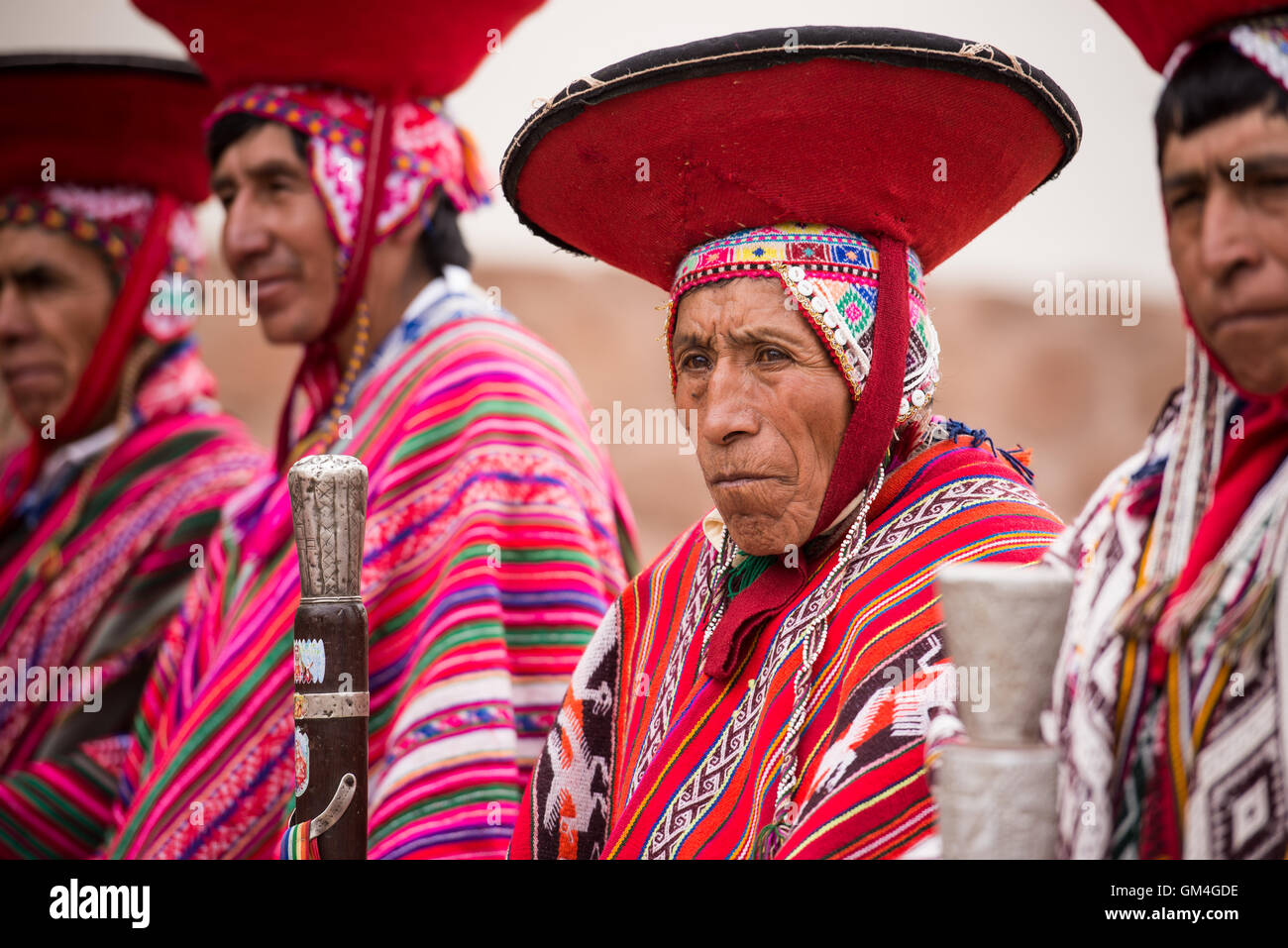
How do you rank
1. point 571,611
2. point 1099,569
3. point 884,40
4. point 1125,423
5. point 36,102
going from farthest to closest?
1. point 1125,423
2. point 36,102
3. point 571,611
4. point 884,40
5. point 1099,569

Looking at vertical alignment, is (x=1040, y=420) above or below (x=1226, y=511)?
above

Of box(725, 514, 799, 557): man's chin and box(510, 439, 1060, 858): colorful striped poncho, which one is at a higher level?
box(725, 514, 799, 557): man's chin

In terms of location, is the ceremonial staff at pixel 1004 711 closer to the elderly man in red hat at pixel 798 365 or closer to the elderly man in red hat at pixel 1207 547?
the elderly man in red hat at pixel 1207 547

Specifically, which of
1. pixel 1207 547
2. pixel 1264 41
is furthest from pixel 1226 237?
pixel 1207 547

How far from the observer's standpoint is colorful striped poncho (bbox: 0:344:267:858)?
14.4ft

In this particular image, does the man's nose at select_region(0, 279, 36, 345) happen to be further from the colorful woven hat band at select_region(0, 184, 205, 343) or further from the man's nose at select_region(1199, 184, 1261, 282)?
the man's nose at select_region(1199, 184, 1261, 282)

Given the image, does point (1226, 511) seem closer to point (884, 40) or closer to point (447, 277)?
point (884, 40)

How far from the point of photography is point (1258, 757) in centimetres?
154

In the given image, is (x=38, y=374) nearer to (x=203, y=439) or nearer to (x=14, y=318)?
(x=14, y=318)

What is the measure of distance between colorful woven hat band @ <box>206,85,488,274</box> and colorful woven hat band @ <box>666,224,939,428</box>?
1699 mm

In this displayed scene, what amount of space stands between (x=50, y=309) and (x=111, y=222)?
0.38m

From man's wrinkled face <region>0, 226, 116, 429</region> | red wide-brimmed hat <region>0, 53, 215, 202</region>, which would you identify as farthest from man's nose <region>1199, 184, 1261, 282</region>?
man's wrinkled face <region>0, 226, 116, 429</region>

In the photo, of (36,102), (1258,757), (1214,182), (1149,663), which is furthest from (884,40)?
(36,102)
